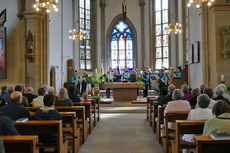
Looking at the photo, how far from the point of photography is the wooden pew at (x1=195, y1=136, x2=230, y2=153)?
9.05 feet

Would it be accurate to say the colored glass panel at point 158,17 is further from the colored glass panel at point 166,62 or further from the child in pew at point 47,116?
the child in pew at point 47,116

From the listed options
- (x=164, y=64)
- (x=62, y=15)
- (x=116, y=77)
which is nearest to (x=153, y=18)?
(x=164, y=64)

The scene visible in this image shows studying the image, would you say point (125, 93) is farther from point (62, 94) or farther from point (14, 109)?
point (14, 109)

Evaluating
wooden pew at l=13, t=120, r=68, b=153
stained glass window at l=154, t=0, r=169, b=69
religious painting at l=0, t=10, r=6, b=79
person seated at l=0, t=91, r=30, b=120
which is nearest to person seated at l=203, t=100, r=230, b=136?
wooden pew at l=13, t=120, r=68, b=153

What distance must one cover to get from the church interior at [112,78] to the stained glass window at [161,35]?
0.25ft

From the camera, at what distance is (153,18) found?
20.5m

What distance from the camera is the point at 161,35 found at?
20234 mm

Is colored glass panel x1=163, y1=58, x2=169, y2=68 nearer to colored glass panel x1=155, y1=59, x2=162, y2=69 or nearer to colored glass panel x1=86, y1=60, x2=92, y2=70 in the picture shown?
colored glass panel x1=155, y1=59, x2=162, y2=69

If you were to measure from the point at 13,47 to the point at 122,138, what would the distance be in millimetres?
8470

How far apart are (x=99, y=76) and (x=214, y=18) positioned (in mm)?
7090

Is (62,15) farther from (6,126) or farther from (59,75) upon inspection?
(6,126)

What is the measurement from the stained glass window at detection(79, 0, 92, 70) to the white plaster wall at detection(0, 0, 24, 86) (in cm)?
776

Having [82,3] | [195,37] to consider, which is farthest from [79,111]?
[82,3]

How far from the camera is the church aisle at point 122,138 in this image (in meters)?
5.43
